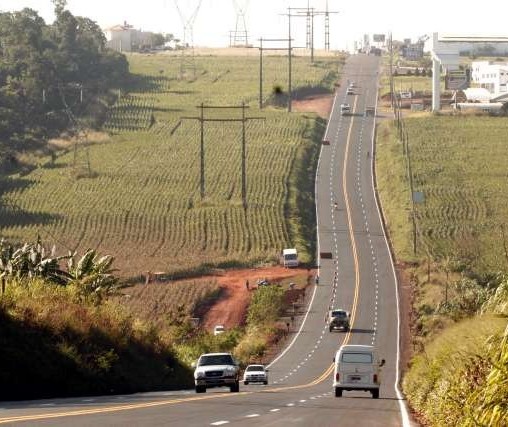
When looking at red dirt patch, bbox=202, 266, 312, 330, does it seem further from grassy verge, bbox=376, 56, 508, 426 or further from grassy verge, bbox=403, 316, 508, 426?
grassy verge, bbox=403, 316, 508, 426

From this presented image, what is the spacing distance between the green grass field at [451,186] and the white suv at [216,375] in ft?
170

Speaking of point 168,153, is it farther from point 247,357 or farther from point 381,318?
point 247,357

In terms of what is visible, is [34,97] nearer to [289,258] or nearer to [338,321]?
[289,258]

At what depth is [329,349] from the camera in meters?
85.1

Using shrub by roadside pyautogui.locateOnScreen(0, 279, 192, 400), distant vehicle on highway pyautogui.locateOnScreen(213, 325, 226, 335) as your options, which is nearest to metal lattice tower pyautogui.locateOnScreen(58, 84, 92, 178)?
distant vehicle on highway pyautogui.locateOnScreen(213, 325, 226, 335)

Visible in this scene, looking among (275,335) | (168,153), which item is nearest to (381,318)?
(275,335)

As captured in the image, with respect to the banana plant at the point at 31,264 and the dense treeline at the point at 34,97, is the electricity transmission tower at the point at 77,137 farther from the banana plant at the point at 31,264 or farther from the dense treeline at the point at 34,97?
the banana plant at the point at 31,264

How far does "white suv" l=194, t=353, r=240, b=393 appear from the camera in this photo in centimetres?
4672

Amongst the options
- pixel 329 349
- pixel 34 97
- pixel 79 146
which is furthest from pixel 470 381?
pixel 34 97

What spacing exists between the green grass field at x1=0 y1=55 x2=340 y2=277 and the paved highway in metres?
3.03

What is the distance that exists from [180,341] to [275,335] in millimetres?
14075

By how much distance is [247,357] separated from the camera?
3265 inches

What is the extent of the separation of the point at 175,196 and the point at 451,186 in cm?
2689

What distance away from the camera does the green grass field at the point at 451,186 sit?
116375 millimetres
